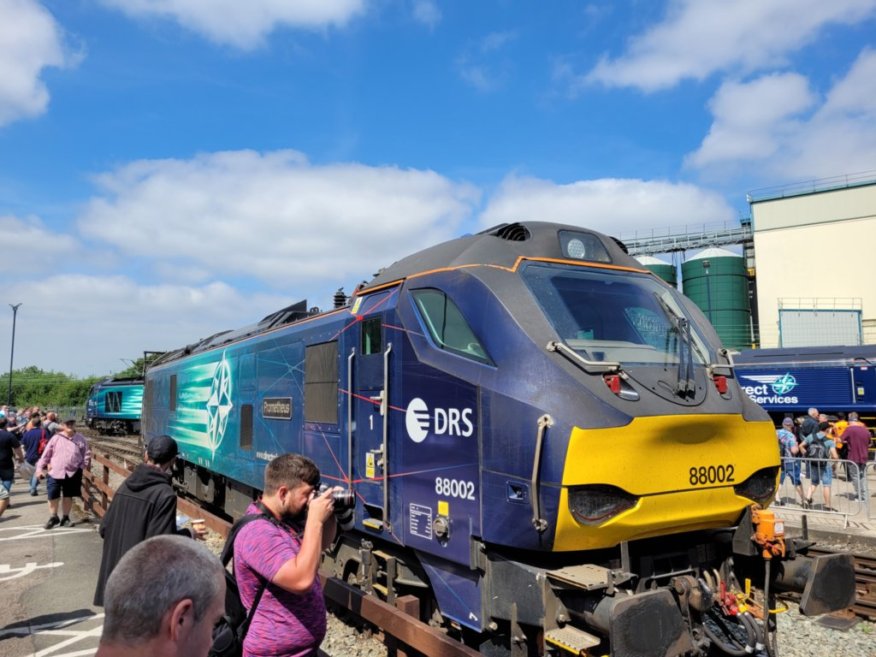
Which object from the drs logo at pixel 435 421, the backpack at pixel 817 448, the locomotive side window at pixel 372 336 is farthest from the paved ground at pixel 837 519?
the locomotive side window at pixel 372 336

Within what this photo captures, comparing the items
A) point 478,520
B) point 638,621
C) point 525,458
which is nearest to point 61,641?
point 478,520

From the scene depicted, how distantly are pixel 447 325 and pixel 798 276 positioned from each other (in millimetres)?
36622

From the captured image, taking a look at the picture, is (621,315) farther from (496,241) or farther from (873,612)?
(873,612)

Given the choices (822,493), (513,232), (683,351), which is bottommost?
(822,493)

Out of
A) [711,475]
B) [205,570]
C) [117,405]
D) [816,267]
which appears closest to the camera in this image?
[205,570]

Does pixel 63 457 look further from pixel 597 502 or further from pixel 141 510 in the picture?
pixel 597 502

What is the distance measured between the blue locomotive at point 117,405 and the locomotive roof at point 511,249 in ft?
127

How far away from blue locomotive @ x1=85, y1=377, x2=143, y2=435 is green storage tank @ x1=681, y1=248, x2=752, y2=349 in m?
34.1

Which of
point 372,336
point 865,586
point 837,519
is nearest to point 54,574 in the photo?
point 372,336

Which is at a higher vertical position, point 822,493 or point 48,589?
point 822,493

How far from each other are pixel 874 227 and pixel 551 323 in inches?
1434

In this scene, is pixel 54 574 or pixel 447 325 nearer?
pixel 447 325

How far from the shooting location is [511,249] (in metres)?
5.32

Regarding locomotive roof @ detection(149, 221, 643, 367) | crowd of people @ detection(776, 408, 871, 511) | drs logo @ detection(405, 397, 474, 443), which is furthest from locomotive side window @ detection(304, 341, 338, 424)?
crowd of people @ detection(776, 408, 871, 511)
